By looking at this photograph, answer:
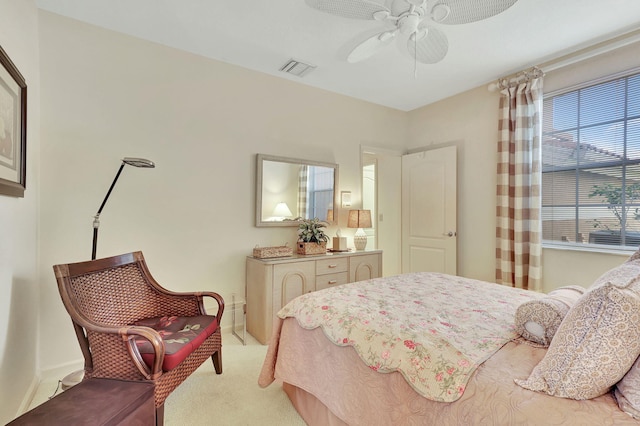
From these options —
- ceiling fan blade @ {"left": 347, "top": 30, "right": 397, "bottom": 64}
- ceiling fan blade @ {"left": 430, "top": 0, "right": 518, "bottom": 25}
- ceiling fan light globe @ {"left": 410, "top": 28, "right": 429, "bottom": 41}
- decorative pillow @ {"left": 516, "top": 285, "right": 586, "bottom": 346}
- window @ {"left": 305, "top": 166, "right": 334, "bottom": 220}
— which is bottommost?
decorative pillow @ {"left": 516, "top": 285, "right": 586, "bottom": 346}

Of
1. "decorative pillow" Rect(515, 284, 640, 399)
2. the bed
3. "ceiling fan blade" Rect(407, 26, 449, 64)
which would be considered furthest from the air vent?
"decorative pillow" Rect(515, 284, 640, 399)

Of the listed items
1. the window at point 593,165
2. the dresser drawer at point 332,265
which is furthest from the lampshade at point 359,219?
the window at point 593,165

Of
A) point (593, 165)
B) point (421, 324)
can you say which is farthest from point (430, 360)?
point (593, 165)

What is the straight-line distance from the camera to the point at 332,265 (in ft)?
10.6

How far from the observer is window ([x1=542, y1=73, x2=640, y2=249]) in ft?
8.50

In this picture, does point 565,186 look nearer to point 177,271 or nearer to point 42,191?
point 177,271

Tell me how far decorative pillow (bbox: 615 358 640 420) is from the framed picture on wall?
2510 mm

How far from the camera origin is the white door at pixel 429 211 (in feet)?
12.5

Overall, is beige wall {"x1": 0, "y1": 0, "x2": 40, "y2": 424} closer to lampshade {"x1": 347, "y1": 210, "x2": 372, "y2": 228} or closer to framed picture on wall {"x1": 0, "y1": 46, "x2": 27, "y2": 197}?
framed picture on wall {"x1": 0, "y1": 46, "x2": 27, "y2": 197}

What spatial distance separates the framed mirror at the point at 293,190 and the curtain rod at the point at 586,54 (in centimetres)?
226

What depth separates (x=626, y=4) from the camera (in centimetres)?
218

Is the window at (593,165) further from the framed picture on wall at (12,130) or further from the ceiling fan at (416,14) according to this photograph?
the framed picture on wall at (12,130)

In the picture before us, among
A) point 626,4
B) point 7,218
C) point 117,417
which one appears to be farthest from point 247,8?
point 626,4

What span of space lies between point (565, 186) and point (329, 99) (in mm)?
2683
